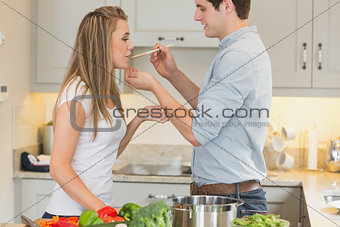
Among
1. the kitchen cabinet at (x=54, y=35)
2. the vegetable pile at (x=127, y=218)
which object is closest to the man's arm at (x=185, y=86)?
the kitchen cabinet at (x=54, y=35)

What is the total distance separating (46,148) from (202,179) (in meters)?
1.50

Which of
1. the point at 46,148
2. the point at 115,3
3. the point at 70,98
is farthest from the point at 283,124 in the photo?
the point at 70,98

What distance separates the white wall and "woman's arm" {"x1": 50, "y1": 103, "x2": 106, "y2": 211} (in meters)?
0.98

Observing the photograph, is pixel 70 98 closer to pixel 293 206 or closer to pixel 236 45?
pixel 236 45

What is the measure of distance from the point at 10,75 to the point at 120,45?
96cm

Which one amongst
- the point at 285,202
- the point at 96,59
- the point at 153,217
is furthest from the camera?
the point at 285,202

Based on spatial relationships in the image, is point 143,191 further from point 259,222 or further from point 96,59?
point 259,222

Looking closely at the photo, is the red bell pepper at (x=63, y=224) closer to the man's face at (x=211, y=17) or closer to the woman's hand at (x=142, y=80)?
the woman's hand at (x=142, y=80)

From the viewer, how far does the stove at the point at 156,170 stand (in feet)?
9.09

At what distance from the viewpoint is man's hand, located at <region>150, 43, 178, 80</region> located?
6.94 ft

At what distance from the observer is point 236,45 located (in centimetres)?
174

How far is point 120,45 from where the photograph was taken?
6.48 ft

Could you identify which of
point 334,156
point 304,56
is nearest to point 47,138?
point 304,56

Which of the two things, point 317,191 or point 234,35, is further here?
Answer: point 317,191
